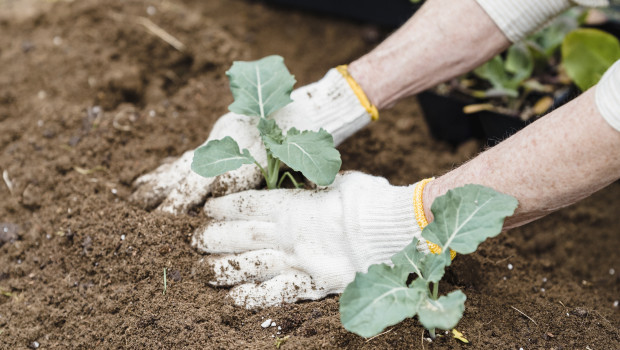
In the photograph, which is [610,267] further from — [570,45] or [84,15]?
[84,15]

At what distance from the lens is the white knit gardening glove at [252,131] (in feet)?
5.97

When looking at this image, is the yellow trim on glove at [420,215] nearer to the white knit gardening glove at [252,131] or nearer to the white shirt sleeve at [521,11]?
the white knit gardening glove at [252,131]

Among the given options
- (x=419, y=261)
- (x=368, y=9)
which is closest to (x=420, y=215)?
(x=419, y=261)

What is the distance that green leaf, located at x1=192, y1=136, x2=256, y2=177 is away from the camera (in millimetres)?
1597

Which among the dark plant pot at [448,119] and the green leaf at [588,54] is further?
the dark plant pot at [448,119]

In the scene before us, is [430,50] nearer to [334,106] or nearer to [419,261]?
[334,106]

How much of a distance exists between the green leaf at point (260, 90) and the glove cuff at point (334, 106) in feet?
0.39

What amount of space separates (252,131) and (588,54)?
143 centimetres

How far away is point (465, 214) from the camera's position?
4.51 feet

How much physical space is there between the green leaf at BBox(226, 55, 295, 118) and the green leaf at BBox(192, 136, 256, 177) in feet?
0.58

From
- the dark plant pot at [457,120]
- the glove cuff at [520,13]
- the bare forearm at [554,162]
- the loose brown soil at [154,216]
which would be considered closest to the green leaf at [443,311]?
the loose brown soil at [154,216]

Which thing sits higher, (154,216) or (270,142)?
(270,142)

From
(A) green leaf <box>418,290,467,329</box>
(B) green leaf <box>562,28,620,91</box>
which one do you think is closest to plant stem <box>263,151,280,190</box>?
(A) green leaf <box>418,290,467,329</box>

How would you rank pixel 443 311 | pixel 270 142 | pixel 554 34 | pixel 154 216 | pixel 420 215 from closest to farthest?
pixel 443 311 → pixel 420 215 → pixel 270 142 → pixel 154 216 → pixel 554 34
